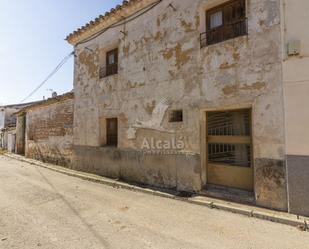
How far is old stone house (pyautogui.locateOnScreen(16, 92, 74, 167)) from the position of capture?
34.7 feet

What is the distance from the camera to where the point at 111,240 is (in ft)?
11.4

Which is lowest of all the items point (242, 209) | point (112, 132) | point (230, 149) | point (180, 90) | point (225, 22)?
point (242, 209)

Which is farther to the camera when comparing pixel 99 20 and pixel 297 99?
pixel 99 20

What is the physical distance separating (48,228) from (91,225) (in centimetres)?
72

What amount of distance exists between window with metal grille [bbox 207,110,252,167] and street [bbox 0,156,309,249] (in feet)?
4.47

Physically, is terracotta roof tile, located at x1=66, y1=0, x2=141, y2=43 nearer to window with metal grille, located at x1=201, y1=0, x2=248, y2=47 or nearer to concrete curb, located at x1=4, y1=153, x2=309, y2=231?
window with metal grille, located at x1=201, y1=0, x2=248, y2=47

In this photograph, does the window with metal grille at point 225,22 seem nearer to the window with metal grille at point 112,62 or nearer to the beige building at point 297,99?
the beige building at point 297,99

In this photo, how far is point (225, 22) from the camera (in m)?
5.54

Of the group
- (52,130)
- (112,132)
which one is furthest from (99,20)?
(52,130)

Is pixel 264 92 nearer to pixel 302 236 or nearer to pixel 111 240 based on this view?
pixel 302 236

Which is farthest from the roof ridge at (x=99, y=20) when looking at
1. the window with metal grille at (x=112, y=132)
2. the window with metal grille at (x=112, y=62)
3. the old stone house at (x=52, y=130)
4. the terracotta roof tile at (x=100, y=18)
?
the window with metal grille at (x=112, y=132)

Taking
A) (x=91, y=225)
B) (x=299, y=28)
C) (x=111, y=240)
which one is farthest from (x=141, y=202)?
(x=299, y=28)

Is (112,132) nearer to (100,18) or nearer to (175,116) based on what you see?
(175,116)

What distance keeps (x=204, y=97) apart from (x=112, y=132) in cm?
433
